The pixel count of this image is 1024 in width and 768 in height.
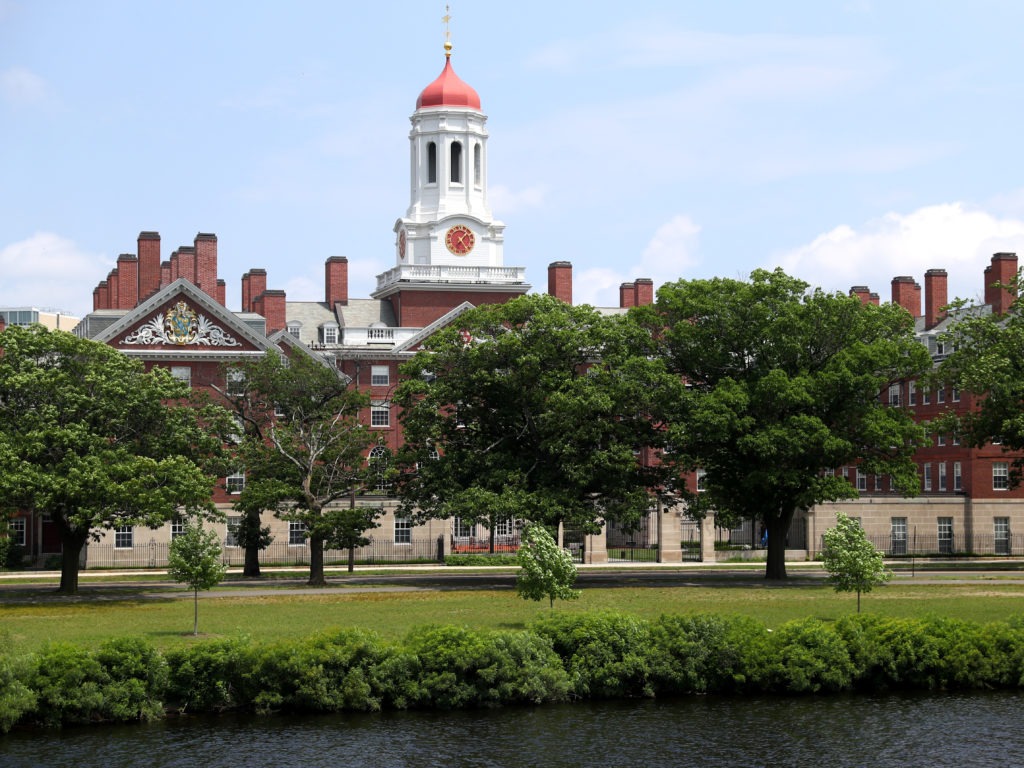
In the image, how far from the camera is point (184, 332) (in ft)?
252

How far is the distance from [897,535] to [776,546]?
80.5ft

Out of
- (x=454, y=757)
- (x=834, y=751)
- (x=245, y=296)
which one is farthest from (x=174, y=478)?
(x=245, y=296)

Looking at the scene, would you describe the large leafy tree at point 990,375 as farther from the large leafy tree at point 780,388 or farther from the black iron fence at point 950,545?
the black iron fence at point 950,545

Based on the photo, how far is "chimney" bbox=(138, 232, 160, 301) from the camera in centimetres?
8069

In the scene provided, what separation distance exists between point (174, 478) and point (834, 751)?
25.6m

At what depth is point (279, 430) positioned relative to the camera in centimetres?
5844

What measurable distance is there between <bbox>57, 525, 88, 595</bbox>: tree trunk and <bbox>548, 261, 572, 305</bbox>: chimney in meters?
46.0

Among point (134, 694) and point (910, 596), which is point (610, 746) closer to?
point (134, 694)

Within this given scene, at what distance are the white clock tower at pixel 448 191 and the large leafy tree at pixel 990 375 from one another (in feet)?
116

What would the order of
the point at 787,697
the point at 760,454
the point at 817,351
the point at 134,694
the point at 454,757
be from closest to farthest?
the point at 454,757 < the point at 134,694 < the point at 787,697 < the point at 760,454 < the point at 817,351

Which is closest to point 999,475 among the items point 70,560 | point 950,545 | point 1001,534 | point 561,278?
point 1001,534

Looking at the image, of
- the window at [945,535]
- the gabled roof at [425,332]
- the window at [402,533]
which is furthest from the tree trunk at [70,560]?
the window at [945,535]

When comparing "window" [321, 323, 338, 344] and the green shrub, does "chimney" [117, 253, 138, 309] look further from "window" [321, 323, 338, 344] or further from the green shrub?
the green shrub

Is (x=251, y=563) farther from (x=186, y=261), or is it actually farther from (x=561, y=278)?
(x=561, y=278)
